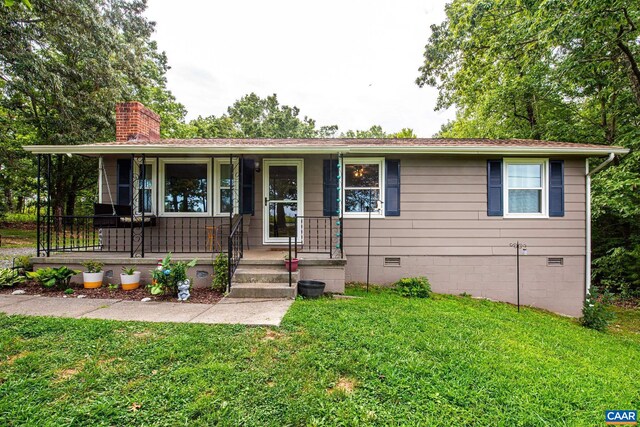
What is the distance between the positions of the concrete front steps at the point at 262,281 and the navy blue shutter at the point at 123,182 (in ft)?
11.2

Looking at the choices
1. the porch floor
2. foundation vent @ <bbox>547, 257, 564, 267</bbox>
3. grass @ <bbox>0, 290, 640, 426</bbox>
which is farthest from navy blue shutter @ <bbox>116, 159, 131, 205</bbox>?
foundation vent @ <bbox>547, 257, 564, 267</bbox>

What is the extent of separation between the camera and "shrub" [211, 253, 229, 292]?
17.3 feet

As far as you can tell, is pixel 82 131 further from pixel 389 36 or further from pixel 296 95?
pixel 296 95

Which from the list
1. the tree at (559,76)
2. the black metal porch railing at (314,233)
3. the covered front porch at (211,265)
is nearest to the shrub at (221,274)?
the covered front porch at (211,265)

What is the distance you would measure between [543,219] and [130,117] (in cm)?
963

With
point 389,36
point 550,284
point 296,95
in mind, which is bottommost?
point 550,284

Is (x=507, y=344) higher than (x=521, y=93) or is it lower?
lower

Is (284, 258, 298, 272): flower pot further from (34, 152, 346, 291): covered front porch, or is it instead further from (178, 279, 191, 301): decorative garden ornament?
(178, 279, 191, 301): decorative garden ornament

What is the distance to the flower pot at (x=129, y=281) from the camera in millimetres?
5375

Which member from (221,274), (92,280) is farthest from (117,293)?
(221,274)

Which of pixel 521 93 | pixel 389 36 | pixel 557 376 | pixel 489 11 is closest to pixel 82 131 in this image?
pixel 389 36

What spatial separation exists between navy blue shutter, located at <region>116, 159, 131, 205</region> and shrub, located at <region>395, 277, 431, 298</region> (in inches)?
242

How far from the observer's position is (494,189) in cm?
657

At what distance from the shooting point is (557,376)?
273 centimetres
